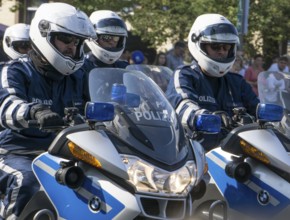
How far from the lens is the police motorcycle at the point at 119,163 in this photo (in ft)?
16.6

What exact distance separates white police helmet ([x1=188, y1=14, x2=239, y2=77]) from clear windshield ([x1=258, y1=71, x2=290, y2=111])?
13.1 inches

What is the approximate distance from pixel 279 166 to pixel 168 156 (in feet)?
4.06

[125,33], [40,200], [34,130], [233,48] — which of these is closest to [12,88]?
[34,130]

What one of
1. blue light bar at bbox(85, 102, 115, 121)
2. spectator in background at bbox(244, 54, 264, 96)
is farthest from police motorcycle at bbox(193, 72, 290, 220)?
spectator in background at bbox(244, 54, 264, 96)

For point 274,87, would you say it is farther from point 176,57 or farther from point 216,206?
point 176,57

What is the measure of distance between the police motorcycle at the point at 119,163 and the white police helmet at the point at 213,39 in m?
1.92

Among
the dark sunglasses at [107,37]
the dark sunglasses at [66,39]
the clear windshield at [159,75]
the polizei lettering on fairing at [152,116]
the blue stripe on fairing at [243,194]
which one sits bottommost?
the blue stripe on fairing at [243,194]

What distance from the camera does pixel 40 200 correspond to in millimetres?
5445

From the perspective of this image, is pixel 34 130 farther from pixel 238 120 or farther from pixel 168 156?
pixel 238 120

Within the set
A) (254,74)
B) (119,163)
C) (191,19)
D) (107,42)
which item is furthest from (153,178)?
(191,19)

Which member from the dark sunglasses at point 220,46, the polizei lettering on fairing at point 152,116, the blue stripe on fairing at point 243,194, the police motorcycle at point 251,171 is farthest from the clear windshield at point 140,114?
the dark sunglasses at point 220,46

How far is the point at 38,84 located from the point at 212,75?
1933mm

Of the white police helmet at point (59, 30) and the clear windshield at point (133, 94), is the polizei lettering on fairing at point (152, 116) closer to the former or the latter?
the clear windshield at point (133, 94)

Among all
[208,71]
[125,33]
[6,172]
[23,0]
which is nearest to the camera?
[6,172]
